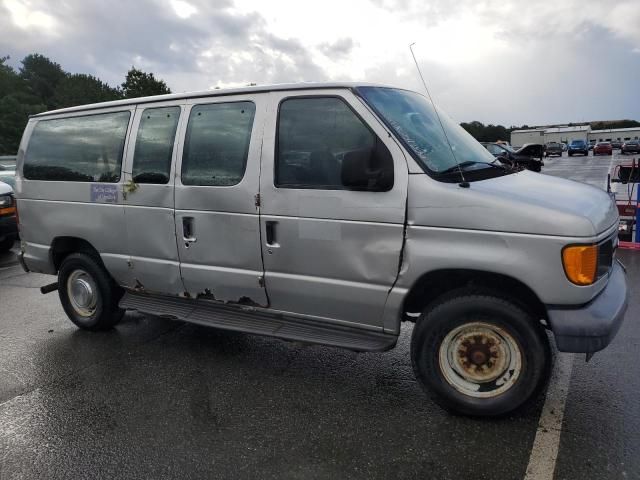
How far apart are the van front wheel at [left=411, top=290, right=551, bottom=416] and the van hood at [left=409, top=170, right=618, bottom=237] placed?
0.48m

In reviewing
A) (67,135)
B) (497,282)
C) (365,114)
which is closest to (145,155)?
(67,135)

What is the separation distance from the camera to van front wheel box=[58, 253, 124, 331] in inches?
188

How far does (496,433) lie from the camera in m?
2.97

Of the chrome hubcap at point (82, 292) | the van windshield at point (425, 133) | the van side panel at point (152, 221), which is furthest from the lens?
the chrome hubcap at point (82, 292)

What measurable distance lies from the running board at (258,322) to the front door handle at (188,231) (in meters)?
0.52

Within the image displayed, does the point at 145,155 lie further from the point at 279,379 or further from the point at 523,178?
the point at 523,178

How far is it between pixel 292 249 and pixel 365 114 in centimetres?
103

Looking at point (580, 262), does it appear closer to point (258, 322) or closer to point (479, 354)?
point (479, 354)

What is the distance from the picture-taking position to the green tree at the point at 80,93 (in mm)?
69312

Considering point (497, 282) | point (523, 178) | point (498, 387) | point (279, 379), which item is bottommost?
point (279, 379)

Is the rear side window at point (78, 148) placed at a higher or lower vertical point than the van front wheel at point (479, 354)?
higher

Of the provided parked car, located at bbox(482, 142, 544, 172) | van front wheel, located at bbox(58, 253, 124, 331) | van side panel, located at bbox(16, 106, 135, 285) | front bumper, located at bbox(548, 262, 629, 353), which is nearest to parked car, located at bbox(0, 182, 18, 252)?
van side panel, located at bbox(16, 106, 135, 285)

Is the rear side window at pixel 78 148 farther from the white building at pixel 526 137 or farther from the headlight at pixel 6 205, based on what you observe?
the white building at pixel 526 137

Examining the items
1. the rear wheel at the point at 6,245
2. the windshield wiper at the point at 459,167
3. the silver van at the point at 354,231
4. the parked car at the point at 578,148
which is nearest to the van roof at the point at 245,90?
the silver van at the point at 354,231
